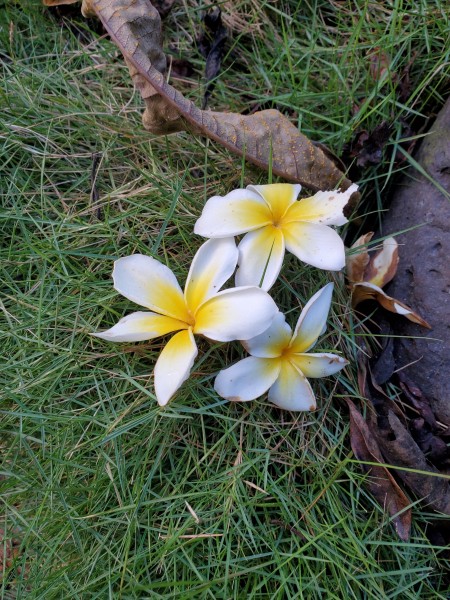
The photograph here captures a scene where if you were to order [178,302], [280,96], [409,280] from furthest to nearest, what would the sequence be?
[280,96], [409,280], [178,302]

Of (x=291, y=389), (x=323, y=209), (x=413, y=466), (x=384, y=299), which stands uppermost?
(x=323, y=209)

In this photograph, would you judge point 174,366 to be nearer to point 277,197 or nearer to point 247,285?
point 247,285

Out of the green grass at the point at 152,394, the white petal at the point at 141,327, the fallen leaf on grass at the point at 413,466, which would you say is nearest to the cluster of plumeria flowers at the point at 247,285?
the white petal at the point at 141,327

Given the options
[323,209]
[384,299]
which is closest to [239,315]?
[323,209]

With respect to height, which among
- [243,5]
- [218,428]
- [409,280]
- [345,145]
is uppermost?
[243,5]

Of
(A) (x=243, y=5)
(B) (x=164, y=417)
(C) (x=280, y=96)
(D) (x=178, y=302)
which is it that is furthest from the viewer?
(A) (x=243, y=5)

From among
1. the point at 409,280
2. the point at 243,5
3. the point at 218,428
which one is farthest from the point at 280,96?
the point at 218,428

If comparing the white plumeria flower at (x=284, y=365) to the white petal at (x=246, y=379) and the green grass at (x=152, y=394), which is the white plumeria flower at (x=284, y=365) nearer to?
the white petal at (x=246, y=379)

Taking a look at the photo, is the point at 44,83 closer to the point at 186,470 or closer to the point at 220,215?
the point at 220,215
